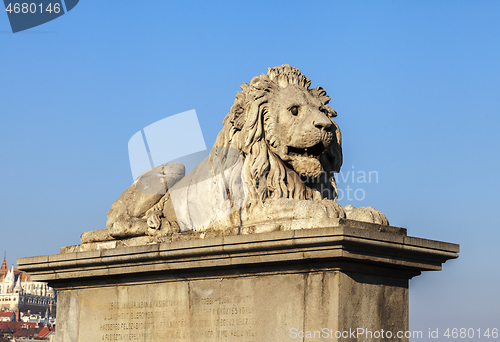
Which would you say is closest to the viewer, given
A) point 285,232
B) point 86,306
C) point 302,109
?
point 285,232

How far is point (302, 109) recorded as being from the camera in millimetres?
8484

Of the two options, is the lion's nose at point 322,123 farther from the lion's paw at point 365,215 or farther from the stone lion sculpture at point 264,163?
the lion's paw at point 365,215

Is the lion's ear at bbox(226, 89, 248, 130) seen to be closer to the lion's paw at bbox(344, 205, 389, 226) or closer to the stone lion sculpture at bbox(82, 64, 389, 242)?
the stone lion sculpture at bbox(82, 64, 389, 242)

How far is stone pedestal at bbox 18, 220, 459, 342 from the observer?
7.21 meters

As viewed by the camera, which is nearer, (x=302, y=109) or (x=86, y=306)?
(x=302, y=109)

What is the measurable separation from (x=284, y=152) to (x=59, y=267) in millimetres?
2961

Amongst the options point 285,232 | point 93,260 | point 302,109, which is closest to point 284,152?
point 302,109

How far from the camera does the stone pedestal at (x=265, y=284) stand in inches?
284

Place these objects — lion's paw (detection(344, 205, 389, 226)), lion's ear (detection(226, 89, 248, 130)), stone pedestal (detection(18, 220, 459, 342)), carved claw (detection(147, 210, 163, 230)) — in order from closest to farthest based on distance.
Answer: stone pedestal (detection(18, 220, 459, 342))
lion's paw (detection(344, 205, 389, 226))
lion's ear (detection(226, 89, 248, 130))
carved claw (detection(147, 210, 163, 230))

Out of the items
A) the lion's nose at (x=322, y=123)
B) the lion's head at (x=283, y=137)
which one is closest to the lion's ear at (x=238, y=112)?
the lion's head at (x=283, y=137)

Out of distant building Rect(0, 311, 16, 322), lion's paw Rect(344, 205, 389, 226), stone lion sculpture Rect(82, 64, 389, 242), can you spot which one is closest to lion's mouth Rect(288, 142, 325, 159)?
stone lion sculpture Rect(82, 64, 389, 242)

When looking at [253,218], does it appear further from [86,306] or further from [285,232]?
[86,306]

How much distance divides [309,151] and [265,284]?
64.7 inches

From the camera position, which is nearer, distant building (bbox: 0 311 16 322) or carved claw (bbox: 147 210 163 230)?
carved claw (bbox: 147 210 163 230)
